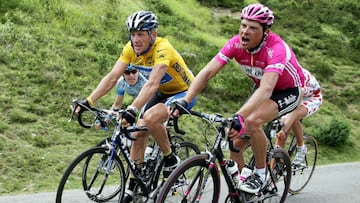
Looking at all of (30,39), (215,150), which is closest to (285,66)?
(215,150)

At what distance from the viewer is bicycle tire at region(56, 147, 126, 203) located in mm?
5215

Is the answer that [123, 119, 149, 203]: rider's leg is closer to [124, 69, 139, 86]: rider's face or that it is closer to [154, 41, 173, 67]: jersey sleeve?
[154, 41, 173, 67]: jersey sleeve

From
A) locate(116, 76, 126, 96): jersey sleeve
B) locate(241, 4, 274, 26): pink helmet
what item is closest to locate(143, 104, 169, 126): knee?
locate(116, 76, 126, 96): jersey sleeve

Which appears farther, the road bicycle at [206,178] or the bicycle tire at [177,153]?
the bicycle tire at [177,153]

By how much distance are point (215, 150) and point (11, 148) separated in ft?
15.4

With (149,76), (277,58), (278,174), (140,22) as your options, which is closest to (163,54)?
(149,76)

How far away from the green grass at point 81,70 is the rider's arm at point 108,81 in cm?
221

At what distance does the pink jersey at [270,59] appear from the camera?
5387 millimetres

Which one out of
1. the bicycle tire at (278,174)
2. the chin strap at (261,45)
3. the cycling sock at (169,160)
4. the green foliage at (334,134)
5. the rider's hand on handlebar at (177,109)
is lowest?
the green foliage at (334,134)

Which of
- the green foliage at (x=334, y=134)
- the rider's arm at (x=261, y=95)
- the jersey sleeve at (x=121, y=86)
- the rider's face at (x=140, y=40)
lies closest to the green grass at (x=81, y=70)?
the green foliage at (x=334, y=134)

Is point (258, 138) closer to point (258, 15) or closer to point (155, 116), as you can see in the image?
point (155, 116)

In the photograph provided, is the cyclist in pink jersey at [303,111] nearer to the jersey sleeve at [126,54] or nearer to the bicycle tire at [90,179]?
the jersey sleeve at [126,54]

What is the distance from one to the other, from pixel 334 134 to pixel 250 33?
8477mm

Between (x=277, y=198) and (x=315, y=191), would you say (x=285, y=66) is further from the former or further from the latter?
(x=315, y=191)
